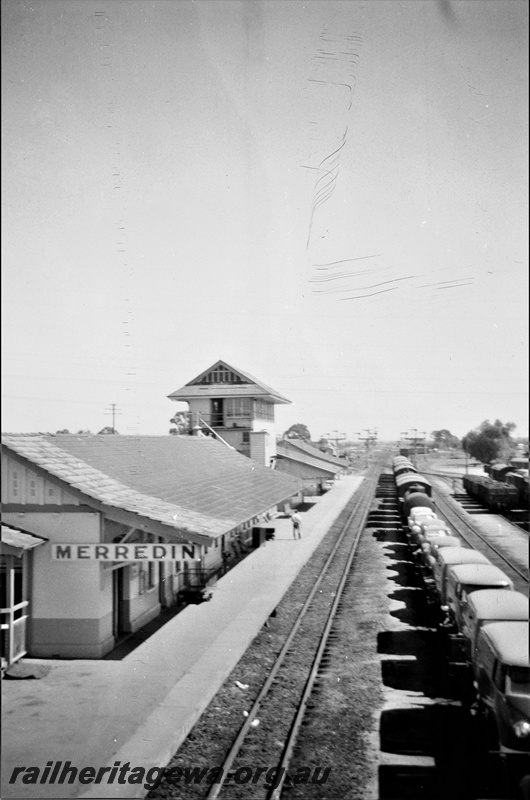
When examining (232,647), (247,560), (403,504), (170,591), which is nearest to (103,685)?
(232,647)

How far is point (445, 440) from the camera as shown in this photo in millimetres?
3666

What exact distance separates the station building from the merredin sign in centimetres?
1

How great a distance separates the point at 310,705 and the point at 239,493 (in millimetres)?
4452

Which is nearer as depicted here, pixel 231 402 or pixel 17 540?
pixel 231 402

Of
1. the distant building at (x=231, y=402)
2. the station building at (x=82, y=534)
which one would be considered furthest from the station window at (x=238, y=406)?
the station building at (x=82, y=534)

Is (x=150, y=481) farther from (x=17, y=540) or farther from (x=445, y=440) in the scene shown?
(x=445, y=440)

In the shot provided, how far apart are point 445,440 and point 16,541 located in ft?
16.6

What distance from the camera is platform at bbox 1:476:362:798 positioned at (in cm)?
510

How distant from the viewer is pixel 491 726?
16.0 feet

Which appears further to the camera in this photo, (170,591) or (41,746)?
(170,591)

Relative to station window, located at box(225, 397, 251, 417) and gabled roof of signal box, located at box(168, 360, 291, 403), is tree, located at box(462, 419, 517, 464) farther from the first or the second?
station window, located at box(225, 397, 251, 417)

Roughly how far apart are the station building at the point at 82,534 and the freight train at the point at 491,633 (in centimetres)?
283

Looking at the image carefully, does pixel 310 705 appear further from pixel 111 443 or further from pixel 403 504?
pixel 403 504

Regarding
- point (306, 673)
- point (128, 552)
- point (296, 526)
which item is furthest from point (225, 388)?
point (296, 526)
